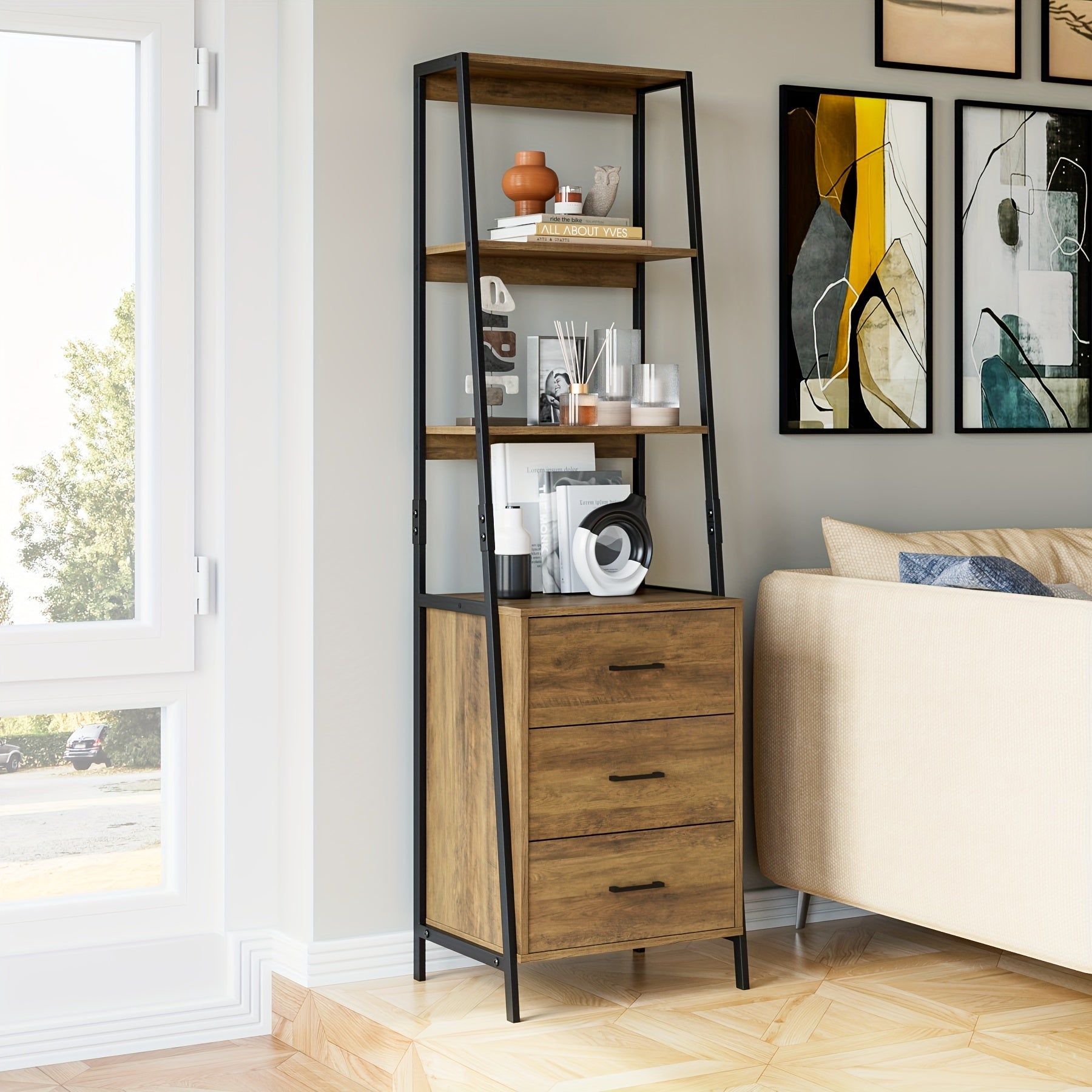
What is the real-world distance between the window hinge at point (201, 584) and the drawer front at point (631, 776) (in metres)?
0.78

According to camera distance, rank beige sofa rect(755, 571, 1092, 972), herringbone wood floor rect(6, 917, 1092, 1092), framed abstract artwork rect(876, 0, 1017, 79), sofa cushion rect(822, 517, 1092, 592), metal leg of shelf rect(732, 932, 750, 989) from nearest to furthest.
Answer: herringbone wood floor rect(6, 917, 1092, 1092)
beige sofa rect(755, 571, 1092, 972)
metal leg of shelf rect(732, 932, 750, 989)
sofa cushion rect(822, 517, 1092, 592)
framed abstract artwork rect(876, 0, 1017, 79)

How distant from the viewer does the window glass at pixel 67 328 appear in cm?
282

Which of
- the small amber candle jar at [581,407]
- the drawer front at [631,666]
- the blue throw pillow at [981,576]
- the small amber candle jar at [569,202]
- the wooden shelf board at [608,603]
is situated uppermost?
the small amber candle jar at [569,202]

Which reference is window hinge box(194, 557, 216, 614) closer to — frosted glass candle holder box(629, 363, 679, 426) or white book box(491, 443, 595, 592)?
white book box(491, 443, 595, 592)

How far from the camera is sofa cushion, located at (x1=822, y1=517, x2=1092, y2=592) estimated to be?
3025mm

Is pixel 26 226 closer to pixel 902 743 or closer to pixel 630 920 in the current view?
pixel 630 920

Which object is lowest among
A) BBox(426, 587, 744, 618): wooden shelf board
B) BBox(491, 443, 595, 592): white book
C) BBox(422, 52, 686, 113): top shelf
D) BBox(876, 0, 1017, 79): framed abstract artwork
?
BBox(426, 587, 744, 618): wooden shelf board

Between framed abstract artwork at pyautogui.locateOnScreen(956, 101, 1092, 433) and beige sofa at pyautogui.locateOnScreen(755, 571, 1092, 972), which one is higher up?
framed abstract artwork at pyautogui.locateOnScreen(956, 101, 1092, 433)

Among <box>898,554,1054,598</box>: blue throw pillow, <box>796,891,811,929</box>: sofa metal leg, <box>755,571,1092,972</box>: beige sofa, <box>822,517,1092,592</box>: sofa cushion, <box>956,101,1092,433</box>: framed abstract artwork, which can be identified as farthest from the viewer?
<box>956,101,1092,433</box>: framed abstract artwork

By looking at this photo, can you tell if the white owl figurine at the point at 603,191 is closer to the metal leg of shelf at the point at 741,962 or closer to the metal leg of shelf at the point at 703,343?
the metal leg of shelf at the point at 703,343

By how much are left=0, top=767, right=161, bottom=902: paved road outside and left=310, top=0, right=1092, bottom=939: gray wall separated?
1.22ft

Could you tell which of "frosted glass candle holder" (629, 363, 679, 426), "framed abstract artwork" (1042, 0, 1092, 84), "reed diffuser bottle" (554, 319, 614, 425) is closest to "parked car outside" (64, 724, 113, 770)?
"reed diffuser bottle" (554, 319, 614, 425)

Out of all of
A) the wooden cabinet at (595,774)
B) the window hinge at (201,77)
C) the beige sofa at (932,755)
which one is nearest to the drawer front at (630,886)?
the wooden cabinet at (595,774)

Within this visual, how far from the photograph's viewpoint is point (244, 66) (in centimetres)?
292
